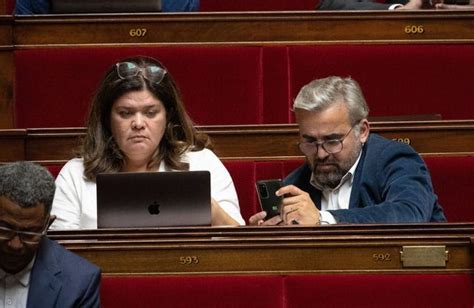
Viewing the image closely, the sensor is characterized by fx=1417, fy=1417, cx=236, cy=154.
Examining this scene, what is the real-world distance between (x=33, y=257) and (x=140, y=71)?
1.02 ft

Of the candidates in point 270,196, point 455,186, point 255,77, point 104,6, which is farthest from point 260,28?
point 270,196

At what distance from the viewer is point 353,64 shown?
1.48 m

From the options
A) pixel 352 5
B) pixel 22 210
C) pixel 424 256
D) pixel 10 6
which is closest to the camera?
pixel 22 210

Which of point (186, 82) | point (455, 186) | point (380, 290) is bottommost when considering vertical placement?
point (380, 290)

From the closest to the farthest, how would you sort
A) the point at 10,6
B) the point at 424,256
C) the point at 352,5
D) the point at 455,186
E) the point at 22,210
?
Answer: the point at 22,210 < the point at 424,256 < the point at 455,186 < the point at 352,5 < the point at 10,6

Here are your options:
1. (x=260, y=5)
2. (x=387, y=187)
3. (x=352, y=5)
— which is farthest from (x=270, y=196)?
(x=260, y=5)

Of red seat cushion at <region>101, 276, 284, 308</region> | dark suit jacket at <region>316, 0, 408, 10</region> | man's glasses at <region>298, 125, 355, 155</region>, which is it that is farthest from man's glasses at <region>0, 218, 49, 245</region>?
dark suit jacket at <region>316, 0, 408, 10</region>

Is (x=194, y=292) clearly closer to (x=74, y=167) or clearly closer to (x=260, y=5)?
(x=74, y=167)

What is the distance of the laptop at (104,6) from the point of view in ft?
4.95

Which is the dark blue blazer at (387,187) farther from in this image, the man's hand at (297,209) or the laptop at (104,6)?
the laptop at (104,6)

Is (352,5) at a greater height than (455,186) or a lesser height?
greater

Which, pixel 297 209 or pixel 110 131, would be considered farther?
pixel 110 131

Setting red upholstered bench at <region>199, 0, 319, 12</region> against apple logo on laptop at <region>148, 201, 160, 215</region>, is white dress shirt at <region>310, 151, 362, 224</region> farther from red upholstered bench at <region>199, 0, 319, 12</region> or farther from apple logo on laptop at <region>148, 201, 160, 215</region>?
red upholstered bench at <region>199, 0, 319, 12</region>

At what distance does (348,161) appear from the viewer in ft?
4.06
